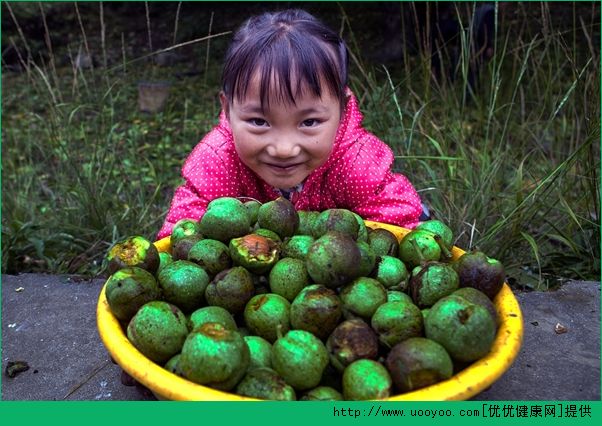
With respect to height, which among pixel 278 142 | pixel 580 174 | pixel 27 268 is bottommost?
pixel 27 268

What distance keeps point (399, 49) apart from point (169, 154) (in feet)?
8.58

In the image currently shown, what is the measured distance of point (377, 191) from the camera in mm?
3082

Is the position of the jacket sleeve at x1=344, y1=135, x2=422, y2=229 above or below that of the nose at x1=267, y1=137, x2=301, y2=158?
below

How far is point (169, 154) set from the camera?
5.08 metres

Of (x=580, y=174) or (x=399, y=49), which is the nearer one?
(x=580, y=174)

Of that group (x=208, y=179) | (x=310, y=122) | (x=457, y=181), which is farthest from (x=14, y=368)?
(x=457, y=181)

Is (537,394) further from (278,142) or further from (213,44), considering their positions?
(213,44)

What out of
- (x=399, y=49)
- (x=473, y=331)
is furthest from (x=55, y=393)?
(x=399, y=49)

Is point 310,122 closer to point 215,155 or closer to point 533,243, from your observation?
point 215,155

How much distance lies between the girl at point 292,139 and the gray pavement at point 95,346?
23.3 inches

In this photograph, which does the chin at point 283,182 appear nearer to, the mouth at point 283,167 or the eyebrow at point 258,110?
the mouth at point 283,167

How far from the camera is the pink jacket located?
3.02m

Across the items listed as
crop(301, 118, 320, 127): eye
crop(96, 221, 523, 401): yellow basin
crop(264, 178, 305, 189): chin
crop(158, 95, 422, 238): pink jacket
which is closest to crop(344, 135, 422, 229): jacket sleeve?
crop(158, 95, 422, 238): pink jacket

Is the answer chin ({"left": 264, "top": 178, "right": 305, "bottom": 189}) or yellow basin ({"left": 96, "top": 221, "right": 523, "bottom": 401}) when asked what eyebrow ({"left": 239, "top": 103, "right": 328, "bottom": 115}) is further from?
yellow basin ({"left": 96, "top": 221, "right": 523, "bottom": 401})
